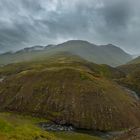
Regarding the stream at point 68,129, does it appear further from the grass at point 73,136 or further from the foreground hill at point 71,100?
the grass at point 73,136

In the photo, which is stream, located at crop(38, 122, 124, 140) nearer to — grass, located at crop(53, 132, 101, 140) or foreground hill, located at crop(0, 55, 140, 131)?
foreground hill, located at crop(0, 55, 140, 131)

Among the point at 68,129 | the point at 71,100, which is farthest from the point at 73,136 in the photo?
the point at 71,100

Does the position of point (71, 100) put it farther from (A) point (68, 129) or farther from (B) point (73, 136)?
(B) point (73, 136)

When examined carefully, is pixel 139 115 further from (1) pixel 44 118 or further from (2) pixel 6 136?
(2) pixel 6 136

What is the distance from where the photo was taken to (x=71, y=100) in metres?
144

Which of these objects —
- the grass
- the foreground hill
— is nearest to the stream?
the foreground hill

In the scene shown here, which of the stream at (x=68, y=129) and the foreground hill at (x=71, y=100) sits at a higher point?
the foreground hill at (x=71, y=100)

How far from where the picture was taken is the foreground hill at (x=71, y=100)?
134 m

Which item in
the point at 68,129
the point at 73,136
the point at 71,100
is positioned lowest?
the point at 73,136

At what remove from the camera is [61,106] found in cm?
14138

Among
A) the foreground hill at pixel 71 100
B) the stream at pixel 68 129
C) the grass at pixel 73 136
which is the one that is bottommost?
the grass at pixel 73 136

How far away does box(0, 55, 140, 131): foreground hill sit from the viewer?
5256 inches

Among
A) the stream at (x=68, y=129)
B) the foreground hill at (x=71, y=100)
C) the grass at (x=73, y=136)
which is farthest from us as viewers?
the foreground hill at (x=71, y=100)

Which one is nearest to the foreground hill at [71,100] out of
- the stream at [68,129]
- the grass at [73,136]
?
the stream at [68,129]
